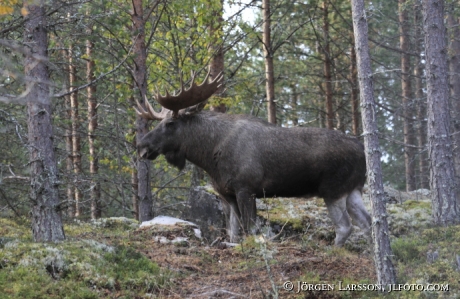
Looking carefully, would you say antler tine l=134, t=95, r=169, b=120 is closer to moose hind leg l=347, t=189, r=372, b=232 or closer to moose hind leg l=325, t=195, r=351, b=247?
moose hind leg l=325, t=195, r=351, b=247

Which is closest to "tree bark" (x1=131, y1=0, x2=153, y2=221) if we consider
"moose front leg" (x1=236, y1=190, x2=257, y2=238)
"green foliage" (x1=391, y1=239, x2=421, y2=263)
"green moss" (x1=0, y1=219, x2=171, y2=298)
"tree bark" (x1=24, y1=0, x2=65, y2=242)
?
"moose front leg" (x1=236, y1=190, x2=257, y2=238)

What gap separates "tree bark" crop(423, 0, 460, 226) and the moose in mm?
1397

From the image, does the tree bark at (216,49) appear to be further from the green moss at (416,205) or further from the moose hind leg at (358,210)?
the green moss at (416,205)

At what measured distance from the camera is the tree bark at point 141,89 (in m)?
11.6

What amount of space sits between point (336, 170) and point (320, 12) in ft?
34.1

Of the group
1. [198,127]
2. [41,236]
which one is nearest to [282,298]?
[41,236]

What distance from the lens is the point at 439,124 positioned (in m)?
10.1

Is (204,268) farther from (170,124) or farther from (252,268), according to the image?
(170,124)

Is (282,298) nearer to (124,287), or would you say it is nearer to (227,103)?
(124,287)

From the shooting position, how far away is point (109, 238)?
9.36 meters

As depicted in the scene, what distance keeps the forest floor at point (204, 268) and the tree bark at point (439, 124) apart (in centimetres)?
79

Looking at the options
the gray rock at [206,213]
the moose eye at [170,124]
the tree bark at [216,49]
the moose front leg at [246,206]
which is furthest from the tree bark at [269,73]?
the moose front leg at [246,206]

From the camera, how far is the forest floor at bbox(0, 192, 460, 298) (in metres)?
6.39

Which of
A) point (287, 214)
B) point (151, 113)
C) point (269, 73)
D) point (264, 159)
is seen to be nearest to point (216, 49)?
point (269, 73)
